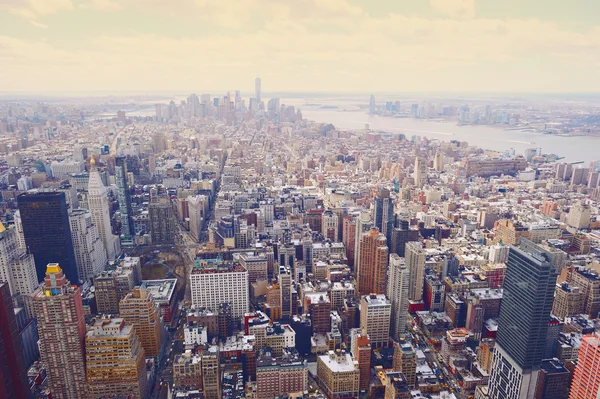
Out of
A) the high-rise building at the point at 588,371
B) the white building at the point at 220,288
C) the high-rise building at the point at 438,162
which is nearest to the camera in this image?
the high-rise building at the point at 588,371

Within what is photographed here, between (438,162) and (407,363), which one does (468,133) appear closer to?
(438,162)

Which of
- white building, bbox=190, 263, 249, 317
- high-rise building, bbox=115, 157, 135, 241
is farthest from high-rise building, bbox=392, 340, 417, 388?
high-rise building, bbox=115, 157, 135, 241

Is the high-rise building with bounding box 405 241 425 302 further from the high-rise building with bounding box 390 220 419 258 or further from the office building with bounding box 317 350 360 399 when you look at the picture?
the office building with bounding box 317 350 360 399

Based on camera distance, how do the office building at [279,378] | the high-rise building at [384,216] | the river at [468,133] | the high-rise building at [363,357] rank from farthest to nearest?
the river at [468,133] < the high-rise building at [384,216] < the high-rise building at [363,357] < the office building at [279,378]

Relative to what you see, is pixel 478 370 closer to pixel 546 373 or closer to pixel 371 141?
pixel 546 373

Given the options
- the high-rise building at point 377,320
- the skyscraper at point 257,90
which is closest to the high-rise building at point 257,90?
the skyscraper at point 257,90

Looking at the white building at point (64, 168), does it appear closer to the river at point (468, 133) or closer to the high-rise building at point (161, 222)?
the high-rise building at point (161, 222)
